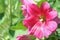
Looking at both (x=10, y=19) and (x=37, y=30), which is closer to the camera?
(x=37, y=30)

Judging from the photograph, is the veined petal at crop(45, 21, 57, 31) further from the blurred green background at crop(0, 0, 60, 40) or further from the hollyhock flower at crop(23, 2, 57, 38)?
the blurred green background at crop(0, 0, 60, 40)

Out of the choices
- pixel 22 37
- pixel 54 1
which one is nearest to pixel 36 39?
pixel 22 37

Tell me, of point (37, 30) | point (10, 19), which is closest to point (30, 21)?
point (37, 30)

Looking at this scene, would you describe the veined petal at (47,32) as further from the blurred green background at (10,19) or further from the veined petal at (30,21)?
the blurred green background at (10,19)

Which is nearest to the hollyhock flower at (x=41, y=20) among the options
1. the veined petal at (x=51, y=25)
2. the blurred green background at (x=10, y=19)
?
the veined petal at (x=51, y=25)

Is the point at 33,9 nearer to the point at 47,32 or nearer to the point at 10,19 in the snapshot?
the point at 47,32

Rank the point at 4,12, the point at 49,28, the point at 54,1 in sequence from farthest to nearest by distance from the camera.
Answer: the point at 4,12 < the point at 54,1 < the point at 49,28

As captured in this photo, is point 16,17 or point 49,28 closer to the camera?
point 49,28

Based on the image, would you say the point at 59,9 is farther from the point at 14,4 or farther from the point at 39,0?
the point at 14,4
